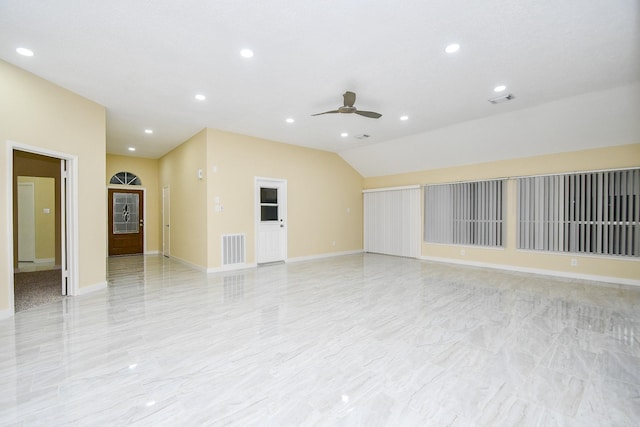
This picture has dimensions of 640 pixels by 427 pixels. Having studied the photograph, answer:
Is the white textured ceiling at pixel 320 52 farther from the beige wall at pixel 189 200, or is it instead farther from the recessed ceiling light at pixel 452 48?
the beige wall at pixel 189 200

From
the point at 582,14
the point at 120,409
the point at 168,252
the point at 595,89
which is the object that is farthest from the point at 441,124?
the point at 168,252

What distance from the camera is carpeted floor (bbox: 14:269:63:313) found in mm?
3904

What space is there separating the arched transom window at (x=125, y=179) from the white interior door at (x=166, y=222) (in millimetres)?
925

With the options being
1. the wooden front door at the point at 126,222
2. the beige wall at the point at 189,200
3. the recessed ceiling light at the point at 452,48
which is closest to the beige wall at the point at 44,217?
the wooden front door at the point at 126,222

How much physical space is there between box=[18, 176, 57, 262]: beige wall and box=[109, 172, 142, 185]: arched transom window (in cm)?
132

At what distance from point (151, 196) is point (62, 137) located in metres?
4.93

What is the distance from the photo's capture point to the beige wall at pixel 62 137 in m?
3.36

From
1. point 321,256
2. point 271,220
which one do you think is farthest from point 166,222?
point 321,256

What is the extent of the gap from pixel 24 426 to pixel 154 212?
789 centimetres

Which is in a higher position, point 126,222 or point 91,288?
point 126,222

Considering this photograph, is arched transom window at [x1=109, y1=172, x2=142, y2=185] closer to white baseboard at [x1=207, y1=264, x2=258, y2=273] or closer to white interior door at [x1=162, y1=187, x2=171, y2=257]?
white interior door at [x1=162, y1=187, x2=171, y2=257]

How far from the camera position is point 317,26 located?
269 cm

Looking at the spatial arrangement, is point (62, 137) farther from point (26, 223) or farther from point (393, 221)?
point (393, 221)

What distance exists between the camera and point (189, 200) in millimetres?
6645
